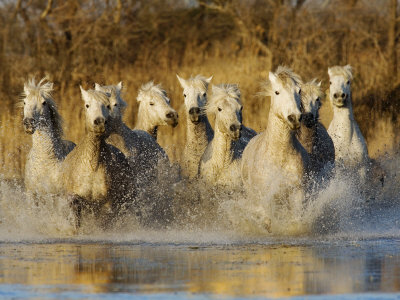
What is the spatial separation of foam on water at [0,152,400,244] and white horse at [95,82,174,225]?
0.23m

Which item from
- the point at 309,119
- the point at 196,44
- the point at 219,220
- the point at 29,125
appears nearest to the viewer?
the point at 309,119

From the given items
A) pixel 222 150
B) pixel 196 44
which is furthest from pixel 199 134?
pixel 196 44

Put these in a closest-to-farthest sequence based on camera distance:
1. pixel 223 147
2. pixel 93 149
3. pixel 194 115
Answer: pixel 93 149 → pixel 223 147 → pixel 194 115

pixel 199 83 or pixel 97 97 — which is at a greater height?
pixel 199 83

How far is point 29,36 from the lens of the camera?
78.1 feet

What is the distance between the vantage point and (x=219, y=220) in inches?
440

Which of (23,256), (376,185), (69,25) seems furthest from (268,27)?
(23,256)

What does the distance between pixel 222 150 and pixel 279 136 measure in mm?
1634

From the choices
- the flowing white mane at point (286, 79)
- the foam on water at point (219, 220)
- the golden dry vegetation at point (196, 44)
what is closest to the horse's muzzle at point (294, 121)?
the flowing white mane at point (286, 79)

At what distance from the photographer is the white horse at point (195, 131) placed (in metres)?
12.8

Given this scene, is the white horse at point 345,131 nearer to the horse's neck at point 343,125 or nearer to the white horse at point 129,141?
the horse's neck at point 343,125

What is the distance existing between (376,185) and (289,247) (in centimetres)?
488

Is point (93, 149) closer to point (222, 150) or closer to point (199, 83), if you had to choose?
point (222, 150)

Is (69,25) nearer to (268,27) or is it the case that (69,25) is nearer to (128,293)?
(268,27)
